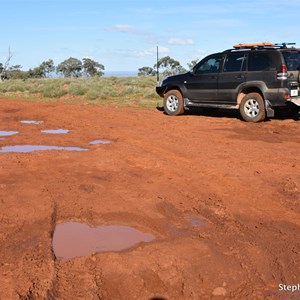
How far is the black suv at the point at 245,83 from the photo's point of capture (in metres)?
12.3

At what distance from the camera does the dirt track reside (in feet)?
12.6

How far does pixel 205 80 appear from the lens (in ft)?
46.6

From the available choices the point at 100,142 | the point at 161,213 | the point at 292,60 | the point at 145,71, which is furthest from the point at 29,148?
the point at 145,71

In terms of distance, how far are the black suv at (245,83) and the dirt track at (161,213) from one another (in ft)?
6.33

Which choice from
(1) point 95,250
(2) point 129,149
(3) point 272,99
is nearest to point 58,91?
(3) point 272,99

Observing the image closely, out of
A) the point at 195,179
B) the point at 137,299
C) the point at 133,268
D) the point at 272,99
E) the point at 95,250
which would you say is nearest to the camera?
the point at 137,299

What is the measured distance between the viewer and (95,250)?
179 inches

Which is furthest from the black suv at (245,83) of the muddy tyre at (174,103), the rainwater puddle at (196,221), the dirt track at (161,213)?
the rainwater puddle at (196,221)

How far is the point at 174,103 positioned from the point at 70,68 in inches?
2363

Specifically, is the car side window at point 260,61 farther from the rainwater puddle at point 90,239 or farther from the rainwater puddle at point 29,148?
the rainwater puddle at point 90,239

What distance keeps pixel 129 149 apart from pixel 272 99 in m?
5.16

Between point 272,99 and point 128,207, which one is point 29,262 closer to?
point 128,207

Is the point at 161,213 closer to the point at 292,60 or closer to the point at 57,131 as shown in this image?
the point at 57,131

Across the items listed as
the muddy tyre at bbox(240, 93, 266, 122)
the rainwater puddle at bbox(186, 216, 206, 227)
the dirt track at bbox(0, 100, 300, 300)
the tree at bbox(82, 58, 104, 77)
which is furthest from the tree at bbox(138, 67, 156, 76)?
the rainwater puddle at bbox(186, 216, 206, 227)
